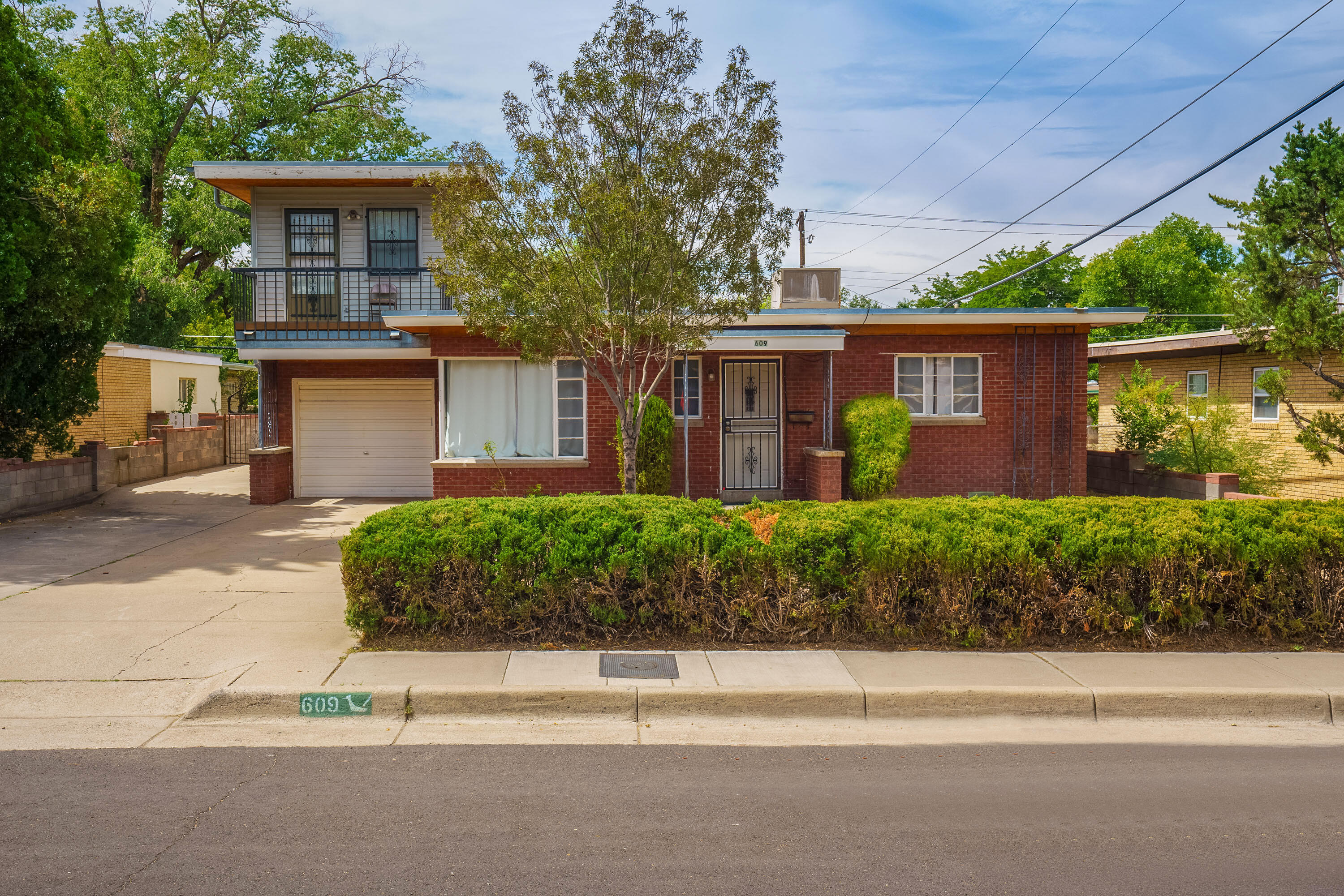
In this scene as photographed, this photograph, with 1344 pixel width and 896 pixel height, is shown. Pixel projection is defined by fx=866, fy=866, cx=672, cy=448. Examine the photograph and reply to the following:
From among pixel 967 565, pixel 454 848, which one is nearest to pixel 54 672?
pixel 454 848

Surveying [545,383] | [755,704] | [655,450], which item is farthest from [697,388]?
[755,704]

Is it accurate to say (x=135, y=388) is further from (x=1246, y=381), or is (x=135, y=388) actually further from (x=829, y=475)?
(x=1246, y=381)

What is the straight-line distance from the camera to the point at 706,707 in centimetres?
576

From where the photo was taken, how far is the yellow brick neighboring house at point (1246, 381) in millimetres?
17625

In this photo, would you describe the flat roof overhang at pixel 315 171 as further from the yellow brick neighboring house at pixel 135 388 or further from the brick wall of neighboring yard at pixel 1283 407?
the brick wall of neighboring yard at pixel 1283 407

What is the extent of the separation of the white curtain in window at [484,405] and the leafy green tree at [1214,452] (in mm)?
11530

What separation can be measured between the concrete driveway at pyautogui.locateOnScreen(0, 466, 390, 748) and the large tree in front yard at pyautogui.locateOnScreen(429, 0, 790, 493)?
3606mm

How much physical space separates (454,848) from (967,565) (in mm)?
4527

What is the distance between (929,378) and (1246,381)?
960cm

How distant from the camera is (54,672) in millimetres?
6324

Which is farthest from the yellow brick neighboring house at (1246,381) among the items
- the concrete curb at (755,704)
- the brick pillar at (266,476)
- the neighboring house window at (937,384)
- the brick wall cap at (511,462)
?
the brick pillar at (266,476)

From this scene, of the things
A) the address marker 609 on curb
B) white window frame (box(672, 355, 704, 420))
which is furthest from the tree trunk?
white window frame (box(672, 355, 704, 420))

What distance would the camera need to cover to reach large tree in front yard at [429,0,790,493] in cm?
827

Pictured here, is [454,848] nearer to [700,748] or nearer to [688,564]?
[700,748]
